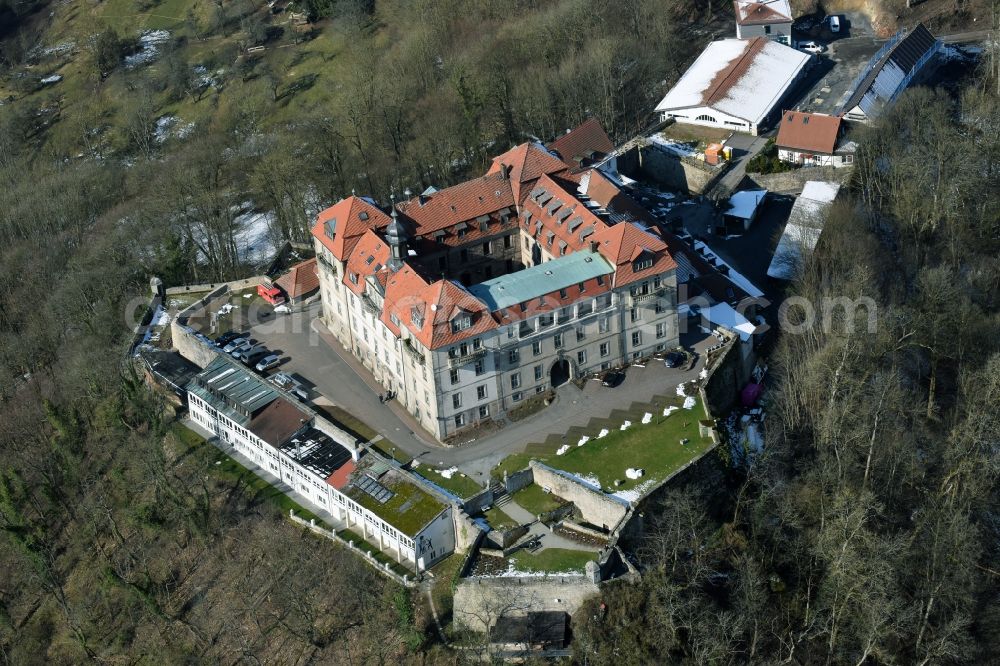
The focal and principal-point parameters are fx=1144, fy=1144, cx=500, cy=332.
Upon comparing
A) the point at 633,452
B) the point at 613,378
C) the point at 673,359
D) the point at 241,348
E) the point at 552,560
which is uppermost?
the point at 673,359

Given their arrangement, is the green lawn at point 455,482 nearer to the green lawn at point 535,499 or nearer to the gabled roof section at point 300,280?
the green lawn at point 535,499

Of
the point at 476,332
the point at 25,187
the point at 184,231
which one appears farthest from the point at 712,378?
the point at 25,187

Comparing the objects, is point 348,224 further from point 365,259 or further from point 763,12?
point 763,12

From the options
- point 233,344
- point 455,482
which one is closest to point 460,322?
point 455,482

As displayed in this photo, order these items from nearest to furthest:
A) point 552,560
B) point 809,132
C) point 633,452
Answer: point 552,560 → point 633,452 → point 809,132

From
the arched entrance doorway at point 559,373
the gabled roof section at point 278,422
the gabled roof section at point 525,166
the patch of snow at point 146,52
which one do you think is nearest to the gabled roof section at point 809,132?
the gabled roof section at point 525,166

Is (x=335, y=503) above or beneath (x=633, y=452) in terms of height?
beneath

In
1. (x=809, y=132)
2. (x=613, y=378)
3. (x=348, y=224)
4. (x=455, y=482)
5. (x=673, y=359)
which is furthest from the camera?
(x=809, y=132)
